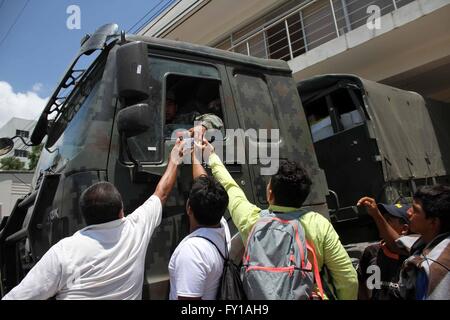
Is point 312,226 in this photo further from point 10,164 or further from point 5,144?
point 10,164

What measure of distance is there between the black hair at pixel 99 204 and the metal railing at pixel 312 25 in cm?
656

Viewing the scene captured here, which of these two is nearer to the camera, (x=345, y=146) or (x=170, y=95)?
(x=170, y=95)

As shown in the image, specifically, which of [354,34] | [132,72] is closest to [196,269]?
[132,72]

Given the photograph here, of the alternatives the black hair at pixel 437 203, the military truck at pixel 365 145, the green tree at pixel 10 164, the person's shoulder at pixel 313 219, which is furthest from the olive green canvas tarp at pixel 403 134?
the green tree at pixel 10 164

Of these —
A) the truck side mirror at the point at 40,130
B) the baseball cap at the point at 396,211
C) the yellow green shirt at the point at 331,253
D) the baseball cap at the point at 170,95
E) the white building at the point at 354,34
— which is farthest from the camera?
the white building at the point at 354,34

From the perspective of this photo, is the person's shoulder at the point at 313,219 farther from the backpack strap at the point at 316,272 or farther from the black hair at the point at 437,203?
the black hair at the point at 437,203

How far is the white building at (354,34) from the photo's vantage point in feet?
19.8

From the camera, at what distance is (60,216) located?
1.91 m

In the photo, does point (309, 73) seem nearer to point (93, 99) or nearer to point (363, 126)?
point (363, 126)

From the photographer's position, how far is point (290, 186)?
1.75 meters

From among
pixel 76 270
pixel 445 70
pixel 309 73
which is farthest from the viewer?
pixel 309 73

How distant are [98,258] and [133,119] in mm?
764
